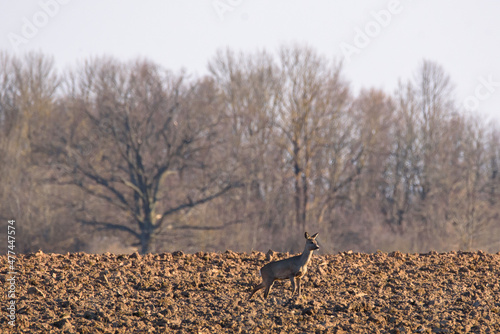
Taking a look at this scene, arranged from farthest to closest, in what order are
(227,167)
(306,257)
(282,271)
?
(227,167), (306,257), (282,271)

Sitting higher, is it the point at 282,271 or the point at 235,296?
the point at 282,271

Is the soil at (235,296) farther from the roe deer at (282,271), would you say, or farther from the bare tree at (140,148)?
the bare tree at (140,148)

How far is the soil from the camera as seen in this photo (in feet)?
29.1

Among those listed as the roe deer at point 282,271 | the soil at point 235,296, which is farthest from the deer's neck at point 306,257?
the soil at point 235,296

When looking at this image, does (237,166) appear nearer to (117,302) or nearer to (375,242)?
(375,242)

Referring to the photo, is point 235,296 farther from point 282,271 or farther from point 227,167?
point 227,167

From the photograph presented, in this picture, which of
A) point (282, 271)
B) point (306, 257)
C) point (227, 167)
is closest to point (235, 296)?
point (282, 271)

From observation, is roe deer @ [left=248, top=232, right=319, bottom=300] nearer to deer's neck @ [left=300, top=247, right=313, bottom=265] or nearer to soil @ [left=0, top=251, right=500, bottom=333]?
deer's neck @ [left=300, top=247, right=313, bottom=265]

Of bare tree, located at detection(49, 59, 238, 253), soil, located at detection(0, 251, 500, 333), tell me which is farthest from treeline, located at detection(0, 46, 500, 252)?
soil, located at detection(0, 251, 500, 333)

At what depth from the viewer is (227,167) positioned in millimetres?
47844

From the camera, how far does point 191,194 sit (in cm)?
4700

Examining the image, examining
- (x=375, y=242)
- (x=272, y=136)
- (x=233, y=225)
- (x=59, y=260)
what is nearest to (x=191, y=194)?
(x=233, y=225)

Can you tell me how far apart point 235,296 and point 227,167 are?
38074 millimetres

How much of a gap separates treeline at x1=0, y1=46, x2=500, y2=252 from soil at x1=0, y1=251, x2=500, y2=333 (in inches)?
1172
